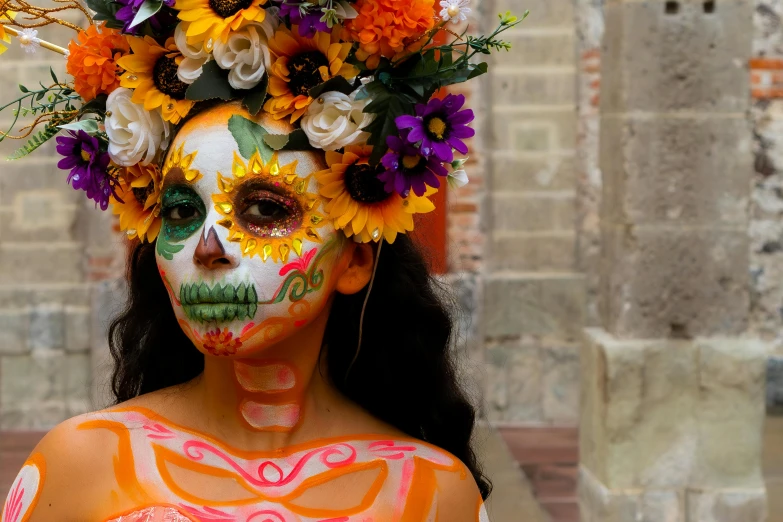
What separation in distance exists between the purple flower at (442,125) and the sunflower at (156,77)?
1.20ft

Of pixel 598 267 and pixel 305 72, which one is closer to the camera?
pixel 305 72

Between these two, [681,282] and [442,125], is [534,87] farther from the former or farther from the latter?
[442,125]

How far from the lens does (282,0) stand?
198 cm

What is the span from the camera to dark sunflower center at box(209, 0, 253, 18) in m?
1.96

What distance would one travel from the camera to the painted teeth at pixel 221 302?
1921mm

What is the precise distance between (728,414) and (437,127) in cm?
302

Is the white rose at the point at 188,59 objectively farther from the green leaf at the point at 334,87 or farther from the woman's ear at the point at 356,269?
the woman's ear at the point at 356,269

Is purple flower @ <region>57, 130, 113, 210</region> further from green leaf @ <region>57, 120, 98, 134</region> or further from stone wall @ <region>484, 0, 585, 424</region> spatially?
stone wall @ <region>484, 0, 585, 424</region>

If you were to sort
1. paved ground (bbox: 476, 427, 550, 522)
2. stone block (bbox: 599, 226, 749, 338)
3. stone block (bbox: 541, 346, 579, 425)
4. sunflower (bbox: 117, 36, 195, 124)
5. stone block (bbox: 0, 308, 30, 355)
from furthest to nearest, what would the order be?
stone block (bbox: 541, 346, 579, 425) < stone block (bbox: 0, 308, 30, 355) < paved ground (bbox: 476, 427, 550, 522) < stone block (bbox: 599, 226, 749, 338) < sunflower (bbox: 117, 36, 195, 124)

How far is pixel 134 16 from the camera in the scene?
2.00m

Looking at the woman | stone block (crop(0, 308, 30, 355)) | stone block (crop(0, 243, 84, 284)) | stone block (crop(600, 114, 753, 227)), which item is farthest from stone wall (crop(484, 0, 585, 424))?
the woman

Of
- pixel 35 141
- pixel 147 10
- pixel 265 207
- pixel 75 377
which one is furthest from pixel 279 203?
pixel 75 377

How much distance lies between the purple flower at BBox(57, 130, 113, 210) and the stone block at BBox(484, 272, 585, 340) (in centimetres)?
510

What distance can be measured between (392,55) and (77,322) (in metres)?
5.27
